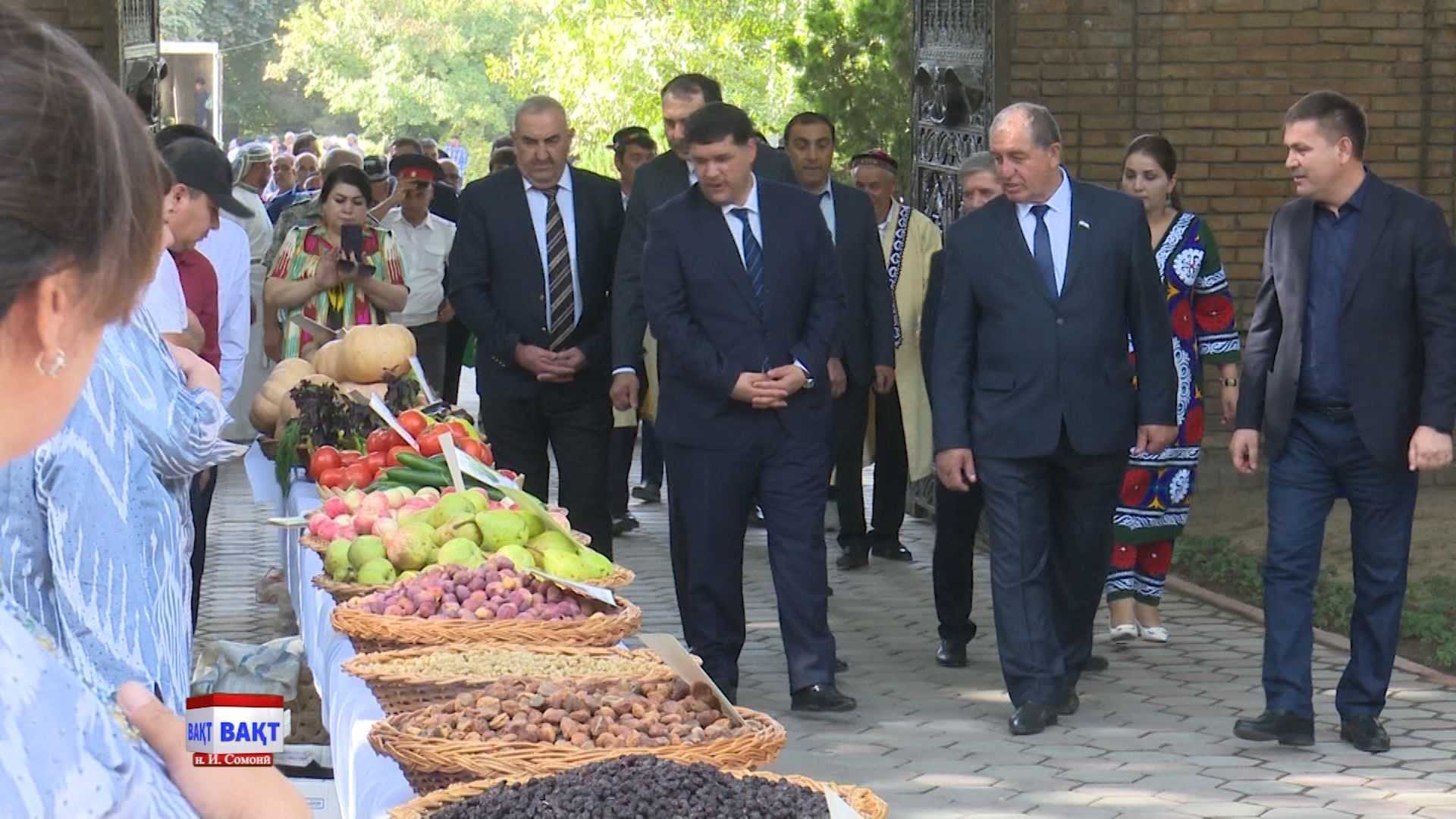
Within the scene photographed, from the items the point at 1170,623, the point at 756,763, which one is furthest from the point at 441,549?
the point at 1170,623

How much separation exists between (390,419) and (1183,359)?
3279 mm

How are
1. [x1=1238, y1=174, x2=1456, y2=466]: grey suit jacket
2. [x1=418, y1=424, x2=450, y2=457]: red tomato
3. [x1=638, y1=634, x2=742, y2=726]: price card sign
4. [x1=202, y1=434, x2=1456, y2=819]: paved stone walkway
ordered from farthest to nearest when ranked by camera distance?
1. [x1=418, y1=424, x2=450, y2=457]: red tomato
2. [x1=1238, y1=174, x2=1456, y2=466]: grey suit jacket
3. [x1=202, y1=434, x2=1456, y2=819]: paved stone walkway
4. [x1=638, y1=634, x2=742, y2=726]: price card sign

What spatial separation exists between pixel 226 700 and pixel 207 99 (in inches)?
1331

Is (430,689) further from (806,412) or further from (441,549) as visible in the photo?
(806,412)

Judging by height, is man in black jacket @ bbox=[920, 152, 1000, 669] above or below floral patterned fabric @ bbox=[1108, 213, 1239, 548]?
below

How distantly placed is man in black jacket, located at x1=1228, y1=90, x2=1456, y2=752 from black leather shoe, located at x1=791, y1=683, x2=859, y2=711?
1.40m

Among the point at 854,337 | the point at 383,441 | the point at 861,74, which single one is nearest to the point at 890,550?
the point at 854,337

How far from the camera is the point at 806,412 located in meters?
7.60

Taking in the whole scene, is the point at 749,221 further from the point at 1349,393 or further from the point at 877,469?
the point at 877,469

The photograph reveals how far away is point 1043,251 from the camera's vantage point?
7.34 m

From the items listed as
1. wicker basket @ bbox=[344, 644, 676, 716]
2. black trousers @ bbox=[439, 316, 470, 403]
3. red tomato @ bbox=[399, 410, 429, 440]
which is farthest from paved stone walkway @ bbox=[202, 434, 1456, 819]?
black trousers @ bbox=[439, 316, 470, 403]

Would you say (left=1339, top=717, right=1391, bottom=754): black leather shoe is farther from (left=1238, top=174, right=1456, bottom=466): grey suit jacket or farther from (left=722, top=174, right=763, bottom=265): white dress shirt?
(left=722, top=174, right=763, bottom=265): white dress shirt

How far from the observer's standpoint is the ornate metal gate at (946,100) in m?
11.5

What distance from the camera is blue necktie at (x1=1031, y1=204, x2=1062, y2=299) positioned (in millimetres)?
7312
